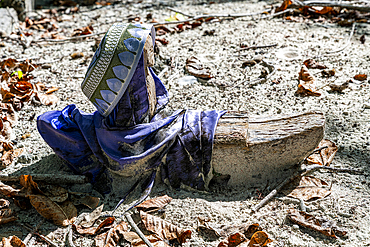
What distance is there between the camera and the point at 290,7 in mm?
4957

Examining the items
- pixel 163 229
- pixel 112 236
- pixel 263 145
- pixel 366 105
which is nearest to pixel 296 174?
pixel 263 145

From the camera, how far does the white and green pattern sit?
6.92ft

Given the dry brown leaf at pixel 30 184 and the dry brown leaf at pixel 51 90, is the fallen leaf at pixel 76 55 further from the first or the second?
the dry brown leaf at pixel 30 184

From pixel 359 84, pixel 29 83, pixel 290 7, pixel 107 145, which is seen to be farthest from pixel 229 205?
pixel 290 7

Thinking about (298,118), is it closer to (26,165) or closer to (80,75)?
(26,165)

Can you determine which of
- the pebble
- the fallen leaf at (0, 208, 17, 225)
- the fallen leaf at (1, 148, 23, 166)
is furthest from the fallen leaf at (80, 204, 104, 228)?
the pebble

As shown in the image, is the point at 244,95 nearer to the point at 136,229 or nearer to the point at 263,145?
the point at 263,145

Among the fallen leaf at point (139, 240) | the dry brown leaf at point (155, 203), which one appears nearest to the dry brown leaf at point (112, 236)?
the fallen leaf at point (139, 240)

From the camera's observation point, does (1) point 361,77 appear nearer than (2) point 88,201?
No

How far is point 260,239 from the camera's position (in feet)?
6.69

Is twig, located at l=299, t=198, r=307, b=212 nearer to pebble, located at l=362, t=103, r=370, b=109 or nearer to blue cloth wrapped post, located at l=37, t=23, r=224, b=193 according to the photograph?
blue cloth wrapped post, located at l=37, t=23, r=224, b=193

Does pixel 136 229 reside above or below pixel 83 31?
below

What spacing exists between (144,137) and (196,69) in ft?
5.54

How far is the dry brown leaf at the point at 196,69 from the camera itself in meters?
3.72
